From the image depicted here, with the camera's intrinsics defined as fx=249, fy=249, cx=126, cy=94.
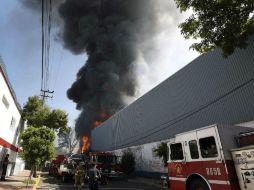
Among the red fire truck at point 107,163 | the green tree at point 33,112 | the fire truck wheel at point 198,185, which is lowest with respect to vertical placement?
the fire truck wheel at point 198,185

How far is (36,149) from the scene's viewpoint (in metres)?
17.4

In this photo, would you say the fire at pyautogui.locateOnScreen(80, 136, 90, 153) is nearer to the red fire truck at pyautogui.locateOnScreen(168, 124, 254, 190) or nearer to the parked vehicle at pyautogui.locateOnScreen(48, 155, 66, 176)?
the parked vehicle at pyautogui.locateOnScreen(48, 155, 66, 176)

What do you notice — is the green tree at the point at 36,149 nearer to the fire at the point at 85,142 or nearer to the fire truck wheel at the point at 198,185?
the fire truck wheel at the point at 198,185

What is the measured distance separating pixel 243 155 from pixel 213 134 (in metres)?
1.15

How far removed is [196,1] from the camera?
1098 cm

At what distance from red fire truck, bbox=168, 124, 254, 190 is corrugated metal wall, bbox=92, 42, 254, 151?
603 centimetres

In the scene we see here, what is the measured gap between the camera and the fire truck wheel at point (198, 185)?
7.98m

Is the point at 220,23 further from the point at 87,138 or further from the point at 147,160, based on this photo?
the point at 87,138

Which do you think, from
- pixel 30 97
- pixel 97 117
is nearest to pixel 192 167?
pixel 30 97

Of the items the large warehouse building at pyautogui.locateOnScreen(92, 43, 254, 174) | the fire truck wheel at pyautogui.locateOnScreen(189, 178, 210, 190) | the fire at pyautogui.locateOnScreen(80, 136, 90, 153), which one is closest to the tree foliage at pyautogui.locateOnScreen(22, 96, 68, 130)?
the large warehouse building at pyautogui.locateOnScreen(92, 43, 254, 174)

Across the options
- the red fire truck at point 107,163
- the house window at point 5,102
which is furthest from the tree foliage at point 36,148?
the red fire truck at point 107,163

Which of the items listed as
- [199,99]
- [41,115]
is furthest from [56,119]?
[199,99]

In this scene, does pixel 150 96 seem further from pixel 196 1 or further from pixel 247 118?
pixel 196 1

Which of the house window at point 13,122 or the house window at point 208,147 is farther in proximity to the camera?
the house window at point 13,122
